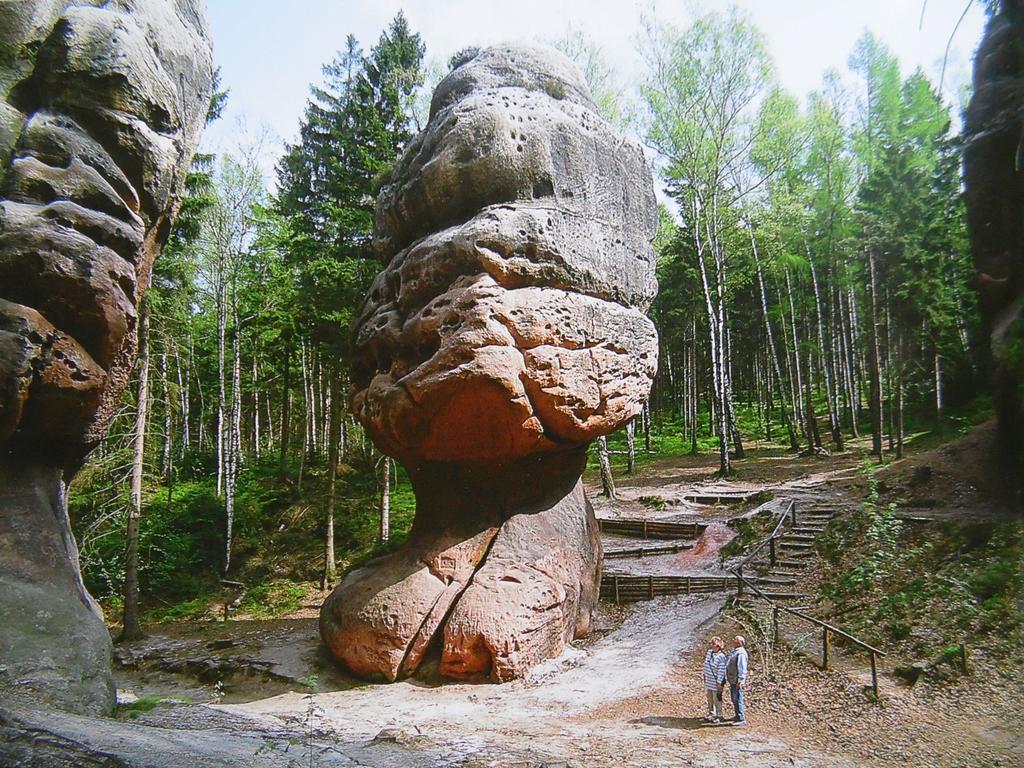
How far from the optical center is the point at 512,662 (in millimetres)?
10109

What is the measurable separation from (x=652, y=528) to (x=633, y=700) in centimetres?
1002

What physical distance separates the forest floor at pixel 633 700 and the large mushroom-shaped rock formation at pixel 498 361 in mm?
918

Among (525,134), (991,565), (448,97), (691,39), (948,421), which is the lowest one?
(991,565)

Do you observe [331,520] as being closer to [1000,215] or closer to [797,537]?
[797,537]

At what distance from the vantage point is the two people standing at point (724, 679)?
814 centimetres

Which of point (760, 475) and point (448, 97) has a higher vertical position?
point (448, 97)

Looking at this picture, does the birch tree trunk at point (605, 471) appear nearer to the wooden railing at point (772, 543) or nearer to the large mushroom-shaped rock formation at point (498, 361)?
the wooden railing at point (772, 543)

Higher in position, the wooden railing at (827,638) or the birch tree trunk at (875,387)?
the birch tree trunk at (875,387)

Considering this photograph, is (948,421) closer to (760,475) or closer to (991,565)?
(991,565)

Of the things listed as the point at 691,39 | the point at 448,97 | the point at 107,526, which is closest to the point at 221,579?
the point at 107,526

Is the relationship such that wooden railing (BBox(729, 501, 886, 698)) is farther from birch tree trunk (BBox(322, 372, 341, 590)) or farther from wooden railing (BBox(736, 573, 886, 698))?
birch tree trunk (BBox(322, 372, 341, 590))

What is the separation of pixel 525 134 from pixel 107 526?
1494cm

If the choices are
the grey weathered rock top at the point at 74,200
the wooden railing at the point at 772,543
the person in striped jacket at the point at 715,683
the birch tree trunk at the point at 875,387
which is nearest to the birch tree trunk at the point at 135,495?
the grey weathered rock top at the point at 74,200

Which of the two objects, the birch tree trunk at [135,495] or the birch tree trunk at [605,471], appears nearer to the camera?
the birch tree trunk at [135,495]
